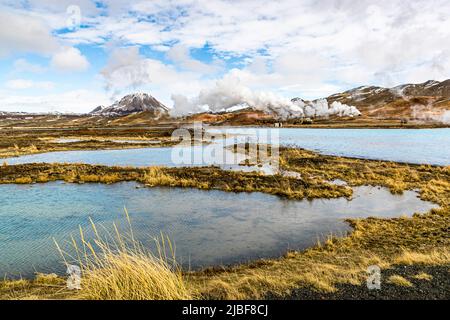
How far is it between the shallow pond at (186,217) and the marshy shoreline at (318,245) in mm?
1181

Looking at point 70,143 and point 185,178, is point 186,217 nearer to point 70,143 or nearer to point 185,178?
point 185,178

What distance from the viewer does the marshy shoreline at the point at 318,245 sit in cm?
748

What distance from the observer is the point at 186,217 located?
17094 mm

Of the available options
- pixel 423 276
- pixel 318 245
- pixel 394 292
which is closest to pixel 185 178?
pixel 318 245

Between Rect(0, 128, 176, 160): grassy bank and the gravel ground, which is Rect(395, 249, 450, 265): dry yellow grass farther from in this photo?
Rect(0, 128, 176, 160): grassy bank

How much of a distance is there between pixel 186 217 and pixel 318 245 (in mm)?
7329

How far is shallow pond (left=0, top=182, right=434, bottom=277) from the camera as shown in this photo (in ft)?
40.5

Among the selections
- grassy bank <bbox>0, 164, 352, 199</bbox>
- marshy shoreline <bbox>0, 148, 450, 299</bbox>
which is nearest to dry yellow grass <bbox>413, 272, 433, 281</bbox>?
marshy shoreline <bbox>0, 148, 450, 299</bbox>

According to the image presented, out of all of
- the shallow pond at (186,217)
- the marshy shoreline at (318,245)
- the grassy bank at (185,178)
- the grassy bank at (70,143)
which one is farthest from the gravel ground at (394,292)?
the grassy bank at (70,143)
